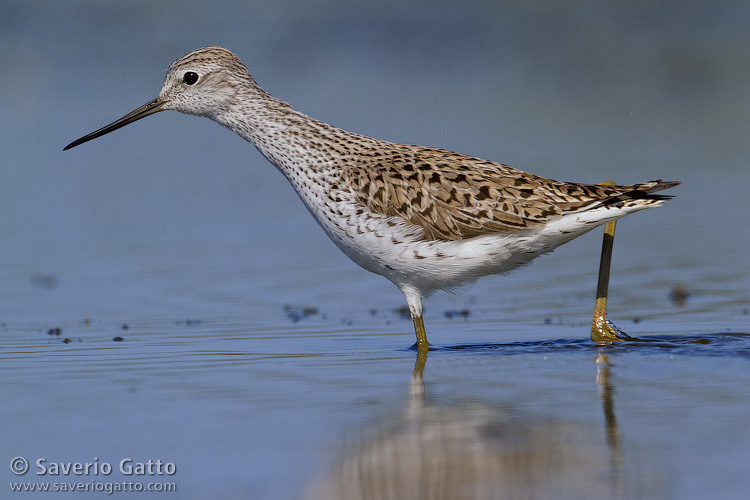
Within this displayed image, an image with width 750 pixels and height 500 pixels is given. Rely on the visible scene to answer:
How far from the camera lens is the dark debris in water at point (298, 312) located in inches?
407

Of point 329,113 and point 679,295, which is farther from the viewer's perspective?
point 329,113

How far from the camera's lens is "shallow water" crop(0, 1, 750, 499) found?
6242mm

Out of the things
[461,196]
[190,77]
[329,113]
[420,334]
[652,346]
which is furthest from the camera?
[329,113]

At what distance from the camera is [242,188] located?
52.9ft

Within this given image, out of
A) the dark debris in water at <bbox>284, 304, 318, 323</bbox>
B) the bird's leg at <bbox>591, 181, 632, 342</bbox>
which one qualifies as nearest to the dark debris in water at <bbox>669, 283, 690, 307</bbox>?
the bird's leg at <bbox>591, 181, 632, 342</bbox>

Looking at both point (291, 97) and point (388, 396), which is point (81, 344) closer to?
point (388, 396)

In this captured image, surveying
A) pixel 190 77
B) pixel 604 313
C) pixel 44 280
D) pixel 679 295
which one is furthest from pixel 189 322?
pixel 679 295

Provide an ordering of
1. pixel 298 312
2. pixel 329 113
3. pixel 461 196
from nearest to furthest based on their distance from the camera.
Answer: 1. pixel 461 196
2. pixel 298 312
3. pixel 329 113

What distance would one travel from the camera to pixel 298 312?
34.6 ft

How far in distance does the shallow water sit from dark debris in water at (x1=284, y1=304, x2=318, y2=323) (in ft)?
0.11

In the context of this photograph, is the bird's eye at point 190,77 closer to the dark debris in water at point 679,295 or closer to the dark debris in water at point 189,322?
the dark debris in water at point 189,322

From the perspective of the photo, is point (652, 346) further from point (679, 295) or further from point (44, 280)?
point (44, 280)

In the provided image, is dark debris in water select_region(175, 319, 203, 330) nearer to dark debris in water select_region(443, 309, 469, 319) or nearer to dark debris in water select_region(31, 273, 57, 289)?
dark debris in water select_region(31, 273, 57, 289)

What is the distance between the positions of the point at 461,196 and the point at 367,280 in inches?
124
